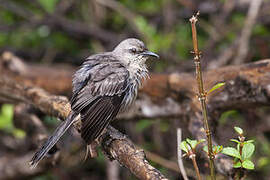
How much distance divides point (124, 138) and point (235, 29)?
4206mm

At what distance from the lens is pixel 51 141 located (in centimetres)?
355

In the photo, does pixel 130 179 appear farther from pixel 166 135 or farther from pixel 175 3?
pixel 175 3

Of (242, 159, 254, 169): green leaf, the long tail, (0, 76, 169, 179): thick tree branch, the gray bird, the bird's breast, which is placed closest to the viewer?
(242, 159, 254, 169): green leaf

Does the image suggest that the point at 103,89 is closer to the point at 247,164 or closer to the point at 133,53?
the point at 133,53

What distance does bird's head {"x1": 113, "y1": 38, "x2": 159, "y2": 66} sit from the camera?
4.53 metres

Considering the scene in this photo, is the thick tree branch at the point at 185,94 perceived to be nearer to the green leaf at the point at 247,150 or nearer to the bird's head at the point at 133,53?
the bird's head at the point at 133,53

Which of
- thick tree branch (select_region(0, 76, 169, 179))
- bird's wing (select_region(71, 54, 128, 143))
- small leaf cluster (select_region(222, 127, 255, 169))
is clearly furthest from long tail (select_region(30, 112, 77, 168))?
small leaf cluster (select_region(222, 127, 255, 169))

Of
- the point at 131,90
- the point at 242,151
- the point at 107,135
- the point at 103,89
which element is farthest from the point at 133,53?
the point at 242,151

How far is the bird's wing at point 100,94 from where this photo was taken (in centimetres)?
368

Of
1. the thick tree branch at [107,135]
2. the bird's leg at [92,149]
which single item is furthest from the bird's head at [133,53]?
the bird's leg at [92,149]

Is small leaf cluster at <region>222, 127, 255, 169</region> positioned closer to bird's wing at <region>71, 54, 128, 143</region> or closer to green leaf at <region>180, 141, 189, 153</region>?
green leaf at <region>180, 141, 189, 153</region>

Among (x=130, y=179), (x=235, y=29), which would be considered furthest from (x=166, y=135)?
(x=235, y=29)

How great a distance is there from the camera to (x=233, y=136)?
579 cm

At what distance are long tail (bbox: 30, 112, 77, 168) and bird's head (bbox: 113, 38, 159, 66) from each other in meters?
1.11
